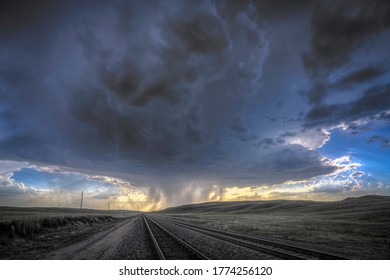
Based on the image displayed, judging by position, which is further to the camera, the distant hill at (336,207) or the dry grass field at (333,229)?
the distant hill at (336,207)

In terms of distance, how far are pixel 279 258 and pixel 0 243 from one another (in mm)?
16312

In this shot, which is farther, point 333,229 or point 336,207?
point 336,207

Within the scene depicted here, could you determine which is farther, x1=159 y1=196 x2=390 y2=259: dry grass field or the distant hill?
the distant hill

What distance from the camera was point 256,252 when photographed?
1280 cm

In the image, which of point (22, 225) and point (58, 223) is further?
point (58, 223)

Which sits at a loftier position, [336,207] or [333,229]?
[336,207]
